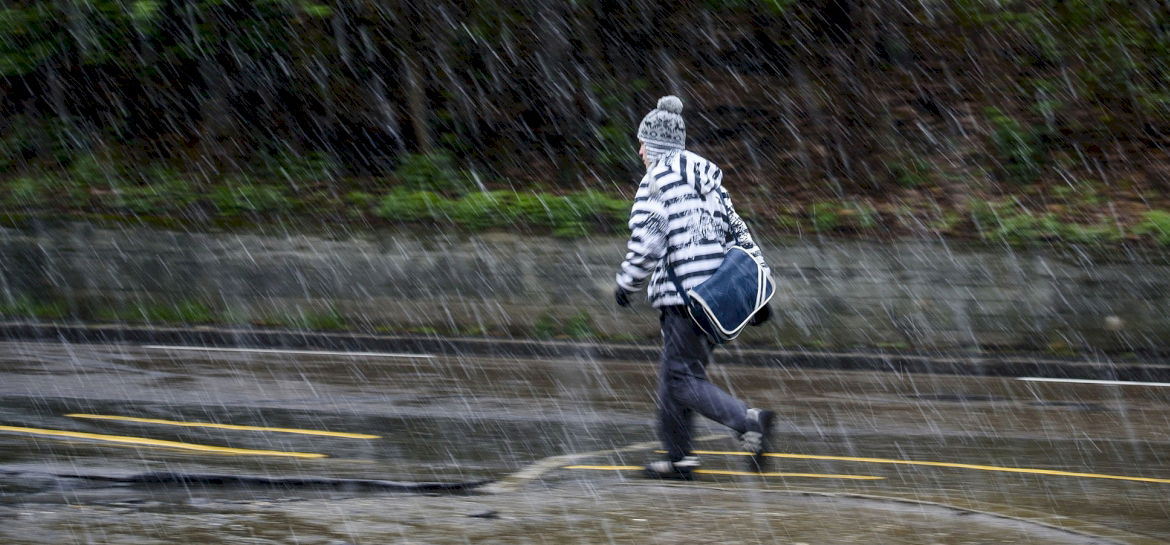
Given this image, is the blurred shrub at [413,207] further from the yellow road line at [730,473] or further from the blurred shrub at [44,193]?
the yellow road line at [730,473]

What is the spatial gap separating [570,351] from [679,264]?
7.59 metres

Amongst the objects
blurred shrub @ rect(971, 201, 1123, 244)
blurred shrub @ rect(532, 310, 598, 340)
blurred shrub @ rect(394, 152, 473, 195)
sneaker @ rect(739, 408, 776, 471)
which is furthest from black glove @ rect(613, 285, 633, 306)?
blurred shrub @ rect(394, 152, 473, 195)

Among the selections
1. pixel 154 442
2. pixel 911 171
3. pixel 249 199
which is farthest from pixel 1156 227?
pixel 154 442

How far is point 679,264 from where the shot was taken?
7375 millimetres

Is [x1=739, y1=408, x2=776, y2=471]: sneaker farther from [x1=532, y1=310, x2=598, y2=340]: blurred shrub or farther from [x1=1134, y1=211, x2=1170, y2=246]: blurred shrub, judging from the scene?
[x1=1134, y1=211, x2=1170, y2=246]: blurred shrub

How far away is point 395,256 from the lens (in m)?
16.6

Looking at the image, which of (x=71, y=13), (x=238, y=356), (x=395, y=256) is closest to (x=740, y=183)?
(x=395, y=256)

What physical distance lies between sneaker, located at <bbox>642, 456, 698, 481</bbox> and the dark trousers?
4 centimetres

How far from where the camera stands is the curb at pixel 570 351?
13.7 metres

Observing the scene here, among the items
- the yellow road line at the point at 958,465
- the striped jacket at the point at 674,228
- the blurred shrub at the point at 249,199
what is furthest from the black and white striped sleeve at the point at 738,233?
the blurred shrub at the point at 249,199

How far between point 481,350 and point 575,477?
767 centimetres

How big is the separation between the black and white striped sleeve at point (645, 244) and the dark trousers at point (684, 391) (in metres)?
0.29

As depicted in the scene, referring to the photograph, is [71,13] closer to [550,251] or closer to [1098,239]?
[550,251]

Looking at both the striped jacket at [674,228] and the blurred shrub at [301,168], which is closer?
the striped jacket at [674,228]
